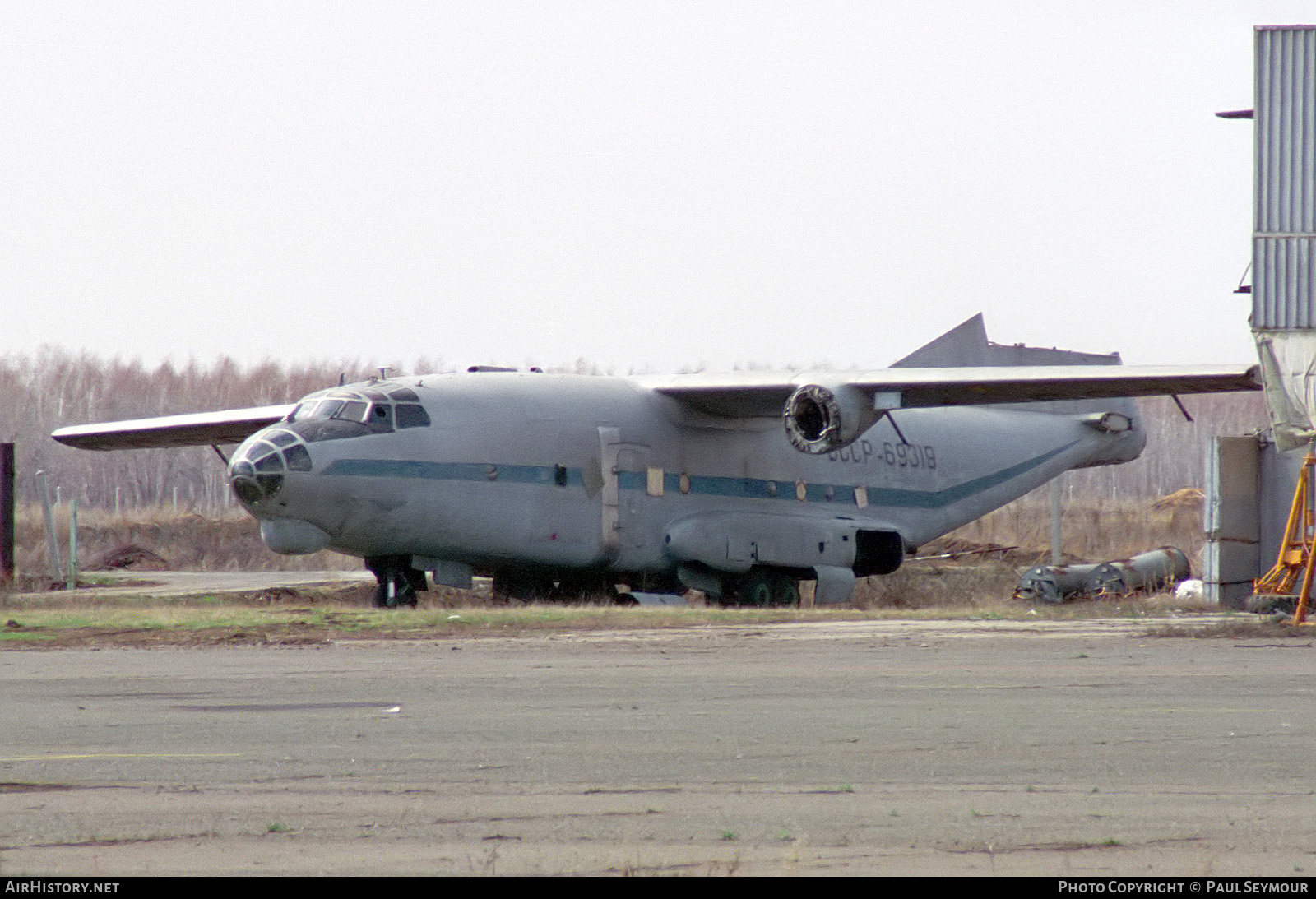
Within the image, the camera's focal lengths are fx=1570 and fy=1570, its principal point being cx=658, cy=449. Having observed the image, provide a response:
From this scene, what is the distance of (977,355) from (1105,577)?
716 cm

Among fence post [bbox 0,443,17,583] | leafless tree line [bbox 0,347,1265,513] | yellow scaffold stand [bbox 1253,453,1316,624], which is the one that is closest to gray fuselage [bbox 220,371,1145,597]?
yellow scaffold stand [bbox 1253,453,1316,624]

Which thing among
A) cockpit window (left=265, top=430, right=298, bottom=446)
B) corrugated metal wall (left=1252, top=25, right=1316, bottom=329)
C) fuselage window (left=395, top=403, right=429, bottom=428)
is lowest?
cockpit window (left=265, top=430, right=298, bottom=446)

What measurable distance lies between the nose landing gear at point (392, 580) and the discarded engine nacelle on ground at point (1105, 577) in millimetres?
9558

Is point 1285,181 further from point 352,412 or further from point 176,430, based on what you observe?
point 176,430

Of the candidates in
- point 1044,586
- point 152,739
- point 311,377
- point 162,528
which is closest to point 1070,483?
point 311,377

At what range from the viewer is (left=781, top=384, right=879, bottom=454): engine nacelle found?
2273 centimetres

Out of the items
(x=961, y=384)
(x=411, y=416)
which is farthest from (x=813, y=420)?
(x=411, y=416)

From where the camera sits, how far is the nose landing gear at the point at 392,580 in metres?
22.1

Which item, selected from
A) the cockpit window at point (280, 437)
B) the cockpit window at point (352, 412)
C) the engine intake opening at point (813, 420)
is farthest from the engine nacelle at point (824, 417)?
the cockpit window at point (280, 437)

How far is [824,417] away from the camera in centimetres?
2284

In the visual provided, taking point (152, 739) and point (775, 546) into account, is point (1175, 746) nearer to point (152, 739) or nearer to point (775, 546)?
point (152, 739)

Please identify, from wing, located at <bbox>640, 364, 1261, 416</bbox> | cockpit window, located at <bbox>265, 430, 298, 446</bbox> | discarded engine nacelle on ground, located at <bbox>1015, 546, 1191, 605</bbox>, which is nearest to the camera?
cockpit window, located at <bbox>265, 430, 298, 446</bbox>

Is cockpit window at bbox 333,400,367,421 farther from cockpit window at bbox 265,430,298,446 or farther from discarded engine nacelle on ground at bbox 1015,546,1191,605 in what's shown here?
discarded engine nacelle on ground at bbox 1015,546,1191,605

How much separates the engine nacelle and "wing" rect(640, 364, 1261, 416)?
0.20 meters
